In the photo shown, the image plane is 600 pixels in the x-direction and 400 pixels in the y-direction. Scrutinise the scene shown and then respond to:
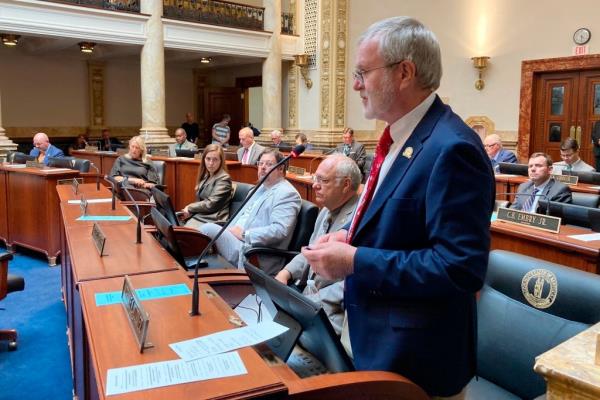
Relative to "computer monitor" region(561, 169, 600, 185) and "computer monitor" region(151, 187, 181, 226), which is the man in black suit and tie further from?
"computer monitor" region(151, 187, 181, 226)

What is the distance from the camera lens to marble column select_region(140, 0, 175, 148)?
9.45 metres

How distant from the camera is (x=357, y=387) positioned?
1.21 metres

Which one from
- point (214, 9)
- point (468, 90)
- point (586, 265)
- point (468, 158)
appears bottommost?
point (586, 265)

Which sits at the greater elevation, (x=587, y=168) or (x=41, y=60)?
(x=41, y=60)

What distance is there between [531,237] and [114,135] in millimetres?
11897

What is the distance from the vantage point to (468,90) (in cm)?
1061

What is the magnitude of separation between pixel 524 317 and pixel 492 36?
9.43 meters

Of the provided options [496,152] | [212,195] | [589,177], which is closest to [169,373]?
[212,195]

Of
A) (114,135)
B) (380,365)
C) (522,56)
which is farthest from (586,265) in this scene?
(114,135)

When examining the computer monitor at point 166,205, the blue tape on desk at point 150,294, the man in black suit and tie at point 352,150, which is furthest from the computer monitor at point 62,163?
the blue tape on desk at point 150,294

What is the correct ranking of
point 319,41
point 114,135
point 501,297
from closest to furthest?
1. point 501,297
2. point 319,41
3. point 114,135

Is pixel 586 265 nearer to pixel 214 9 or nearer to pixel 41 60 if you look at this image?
pixel 214 9

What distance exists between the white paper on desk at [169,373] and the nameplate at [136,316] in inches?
3.6

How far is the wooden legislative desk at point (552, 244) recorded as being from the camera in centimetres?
275
